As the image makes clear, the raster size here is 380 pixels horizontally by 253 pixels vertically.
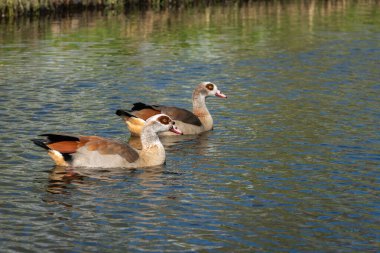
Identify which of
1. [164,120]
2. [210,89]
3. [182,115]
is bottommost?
[182,115]

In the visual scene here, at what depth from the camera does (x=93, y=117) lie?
25.4m

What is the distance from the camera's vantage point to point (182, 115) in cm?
2403

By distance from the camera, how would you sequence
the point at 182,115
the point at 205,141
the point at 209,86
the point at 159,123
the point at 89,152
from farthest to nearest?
the point at 209,86, the point at 182,115, the point at 205,141, the point at 159,123, the point at 89,152

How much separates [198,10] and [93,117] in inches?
1245

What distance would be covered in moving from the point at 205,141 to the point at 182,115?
3.97 feet

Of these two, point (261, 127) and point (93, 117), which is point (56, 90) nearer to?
point (93, 117)

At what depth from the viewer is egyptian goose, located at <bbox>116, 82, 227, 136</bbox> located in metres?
23.3

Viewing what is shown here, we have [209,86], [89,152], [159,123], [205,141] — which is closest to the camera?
[89,152]

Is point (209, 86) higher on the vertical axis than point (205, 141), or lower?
higher

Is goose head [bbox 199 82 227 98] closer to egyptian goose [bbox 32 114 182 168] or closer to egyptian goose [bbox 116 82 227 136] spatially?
egyptian goose [bbox 116 82 227 136]

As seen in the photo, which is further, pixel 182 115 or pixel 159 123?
pixel 182 115

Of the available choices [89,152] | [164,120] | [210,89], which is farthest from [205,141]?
[89,152]

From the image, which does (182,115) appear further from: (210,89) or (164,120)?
(164,120)

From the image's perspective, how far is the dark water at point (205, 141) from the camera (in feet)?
49.5
